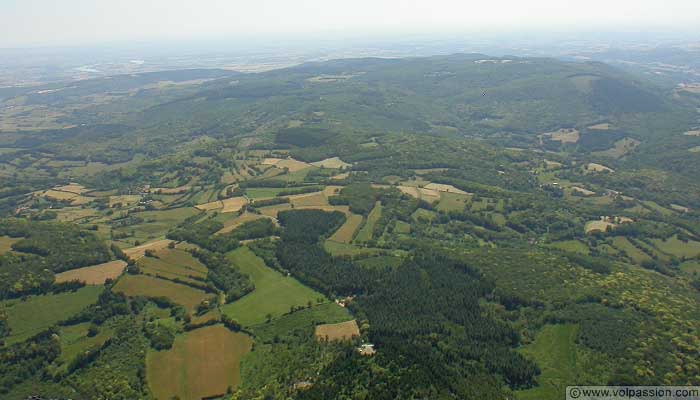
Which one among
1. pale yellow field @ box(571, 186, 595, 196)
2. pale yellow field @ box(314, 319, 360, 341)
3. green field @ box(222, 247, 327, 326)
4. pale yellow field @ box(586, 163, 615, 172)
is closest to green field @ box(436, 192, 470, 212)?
pale yellow field @ box(571, 186, 595, 196)

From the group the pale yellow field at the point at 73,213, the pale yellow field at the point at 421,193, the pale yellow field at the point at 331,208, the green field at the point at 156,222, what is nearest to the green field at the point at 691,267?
the pale yellow field at the point at 421,193

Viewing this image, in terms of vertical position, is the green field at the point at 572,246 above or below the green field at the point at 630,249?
above

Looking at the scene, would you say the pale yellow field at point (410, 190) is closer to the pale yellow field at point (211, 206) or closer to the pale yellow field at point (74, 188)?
the pale yellow field at point (211, 206)

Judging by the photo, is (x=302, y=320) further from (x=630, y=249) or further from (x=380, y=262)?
(x=630, y=249)

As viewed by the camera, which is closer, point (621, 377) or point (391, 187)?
point (621, 377)

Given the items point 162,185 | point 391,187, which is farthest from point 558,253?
point 162,185

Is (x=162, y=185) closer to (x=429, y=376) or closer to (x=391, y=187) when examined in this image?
(x=391, y=187)
